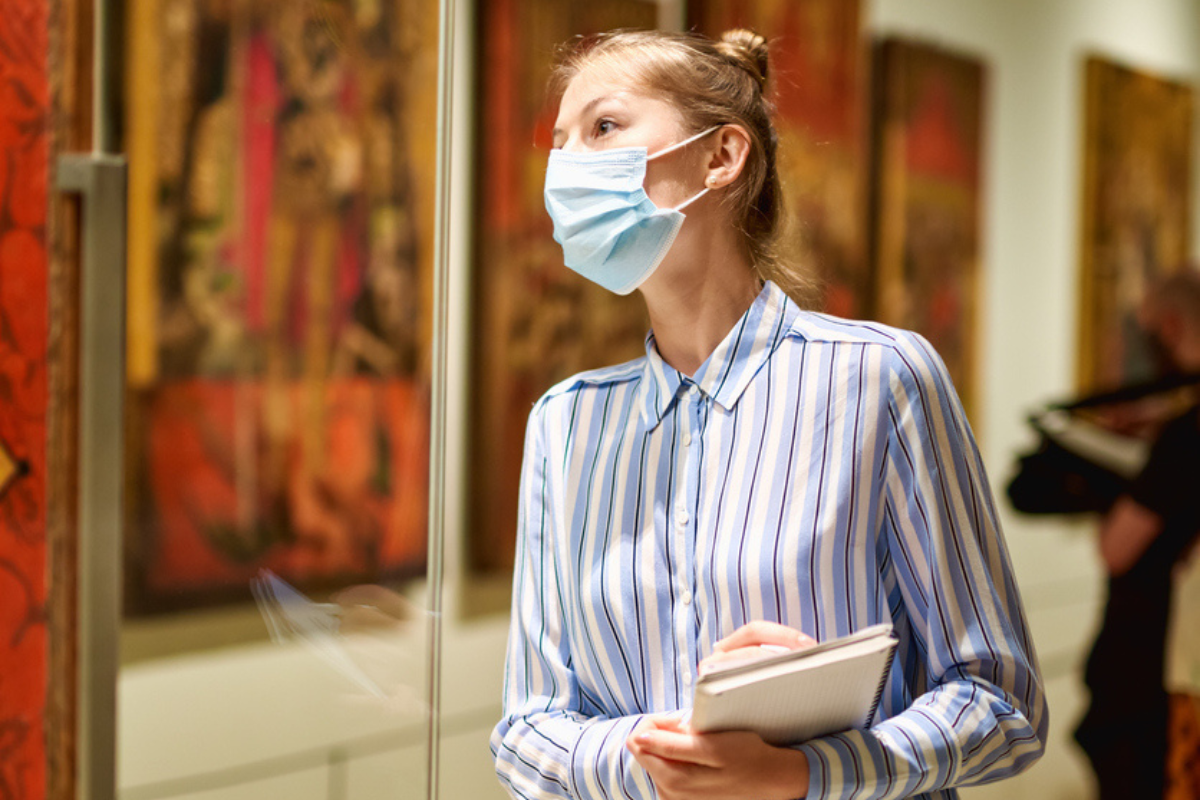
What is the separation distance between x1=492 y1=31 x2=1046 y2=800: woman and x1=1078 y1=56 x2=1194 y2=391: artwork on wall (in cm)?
217

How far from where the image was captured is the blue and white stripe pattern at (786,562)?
116 centimetres

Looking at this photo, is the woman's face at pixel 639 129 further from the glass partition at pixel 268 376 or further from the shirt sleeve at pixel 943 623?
the glass partition at pixel 268 376

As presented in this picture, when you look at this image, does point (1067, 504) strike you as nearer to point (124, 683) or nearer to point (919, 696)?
point (919, 696)

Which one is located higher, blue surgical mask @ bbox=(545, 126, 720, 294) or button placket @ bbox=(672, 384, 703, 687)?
blue surgical mask @ bbox=(545, 126, 720, 294)

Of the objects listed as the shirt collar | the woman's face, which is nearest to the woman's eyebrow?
the woman's face

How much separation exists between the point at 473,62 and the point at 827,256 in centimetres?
100

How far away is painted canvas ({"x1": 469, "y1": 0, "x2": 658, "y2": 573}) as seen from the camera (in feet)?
9.58

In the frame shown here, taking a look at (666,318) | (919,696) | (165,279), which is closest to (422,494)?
(165,279)

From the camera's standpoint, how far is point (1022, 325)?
3160mm

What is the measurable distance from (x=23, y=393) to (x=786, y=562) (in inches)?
59.9

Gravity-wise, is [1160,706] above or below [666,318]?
below

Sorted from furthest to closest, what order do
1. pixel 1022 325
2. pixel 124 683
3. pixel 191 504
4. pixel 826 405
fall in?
pixel 1022 325, pixel 191 504, pixel 124 683, pixel 826 405

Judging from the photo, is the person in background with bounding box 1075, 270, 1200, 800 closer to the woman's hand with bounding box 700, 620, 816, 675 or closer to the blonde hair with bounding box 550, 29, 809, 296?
the blonde hair with bounding box 550, 29, 809, 296

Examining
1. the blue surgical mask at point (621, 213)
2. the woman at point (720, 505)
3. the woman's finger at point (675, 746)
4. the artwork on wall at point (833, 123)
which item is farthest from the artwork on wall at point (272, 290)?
Result: the woman's finger at point (675, 746)
